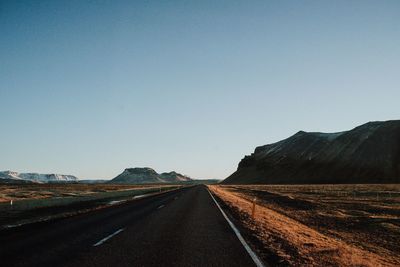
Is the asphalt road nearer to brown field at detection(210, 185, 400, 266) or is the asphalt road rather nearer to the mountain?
brown field at detection(210, 185, 400, 266)

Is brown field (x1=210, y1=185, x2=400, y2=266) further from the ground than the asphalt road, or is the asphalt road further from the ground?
the asphalt road

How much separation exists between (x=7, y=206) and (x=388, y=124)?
171 meters

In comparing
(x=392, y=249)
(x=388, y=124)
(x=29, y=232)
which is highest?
(x=388, y=124)

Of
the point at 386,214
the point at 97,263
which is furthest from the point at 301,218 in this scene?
the point at 97,263

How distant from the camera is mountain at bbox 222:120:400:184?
140 meters

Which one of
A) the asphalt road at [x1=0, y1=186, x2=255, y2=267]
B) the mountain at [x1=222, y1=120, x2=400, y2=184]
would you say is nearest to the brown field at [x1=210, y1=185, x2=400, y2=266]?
the asphalt road at [x1=0, y1=186, x2=255, y2=267]

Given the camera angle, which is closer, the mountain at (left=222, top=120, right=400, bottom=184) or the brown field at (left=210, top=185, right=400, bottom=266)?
the brown field at (left=210, top=185, right=400, bottom=266)

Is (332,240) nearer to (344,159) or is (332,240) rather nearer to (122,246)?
(122,246)

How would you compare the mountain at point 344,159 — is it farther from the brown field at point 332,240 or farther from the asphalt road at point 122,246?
the asphalt road at point 122,246

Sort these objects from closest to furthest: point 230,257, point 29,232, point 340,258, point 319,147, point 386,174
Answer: point 230,257 → point 340,258 → point 29,232 → point 386,174 → point 319,147

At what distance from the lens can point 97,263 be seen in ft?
27.1

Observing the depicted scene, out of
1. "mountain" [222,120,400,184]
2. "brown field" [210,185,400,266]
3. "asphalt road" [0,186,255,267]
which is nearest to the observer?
"asphalt road" [0,186,255,267]

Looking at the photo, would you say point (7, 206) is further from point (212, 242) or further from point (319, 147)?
point (319, 147)

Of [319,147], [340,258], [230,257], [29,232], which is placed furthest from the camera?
[319,147]
